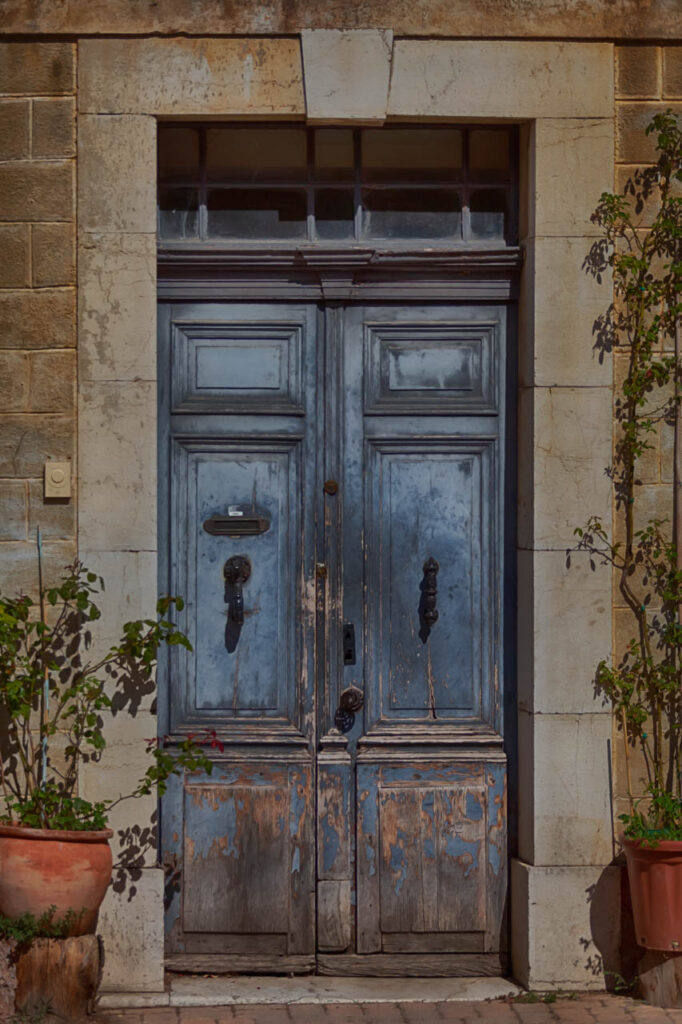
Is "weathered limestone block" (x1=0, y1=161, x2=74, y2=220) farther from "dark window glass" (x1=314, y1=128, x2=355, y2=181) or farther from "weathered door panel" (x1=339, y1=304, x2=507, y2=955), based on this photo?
"weathered door panel" (x1=339, y1=304, x2=507, y2=955)

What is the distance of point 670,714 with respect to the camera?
6047 mm

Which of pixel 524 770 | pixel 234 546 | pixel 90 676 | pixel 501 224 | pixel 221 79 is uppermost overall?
pixel 221 79

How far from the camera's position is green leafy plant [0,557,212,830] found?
5809mm

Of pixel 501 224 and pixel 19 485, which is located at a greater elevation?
pixel 501 224

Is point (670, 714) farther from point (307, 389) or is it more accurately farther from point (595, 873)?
point (307, 389)

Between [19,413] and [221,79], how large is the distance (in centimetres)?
161

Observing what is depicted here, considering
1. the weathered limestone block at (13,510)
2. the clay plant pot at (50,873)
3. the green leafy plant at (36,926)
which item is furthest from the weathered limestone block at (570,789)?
the weathered limestone block at (13,510)

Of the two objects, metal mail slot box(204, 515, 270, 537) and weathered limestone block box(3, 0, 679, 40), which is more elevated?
weathered limestone block box(3, 0, 679, 40)

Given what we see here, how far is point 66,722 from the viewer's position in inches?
234

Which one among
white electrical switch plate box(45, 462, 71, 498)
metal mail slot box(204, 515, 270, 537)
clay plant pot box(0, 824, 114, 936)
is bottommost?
clay plant pot box(0, 824, 114, 936)

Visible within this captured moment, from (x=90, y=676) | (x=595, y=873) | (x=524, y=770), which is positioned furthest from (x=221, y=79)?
(x=595, y=873)

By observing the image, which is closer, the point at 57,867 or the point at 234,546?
the point at 57,867

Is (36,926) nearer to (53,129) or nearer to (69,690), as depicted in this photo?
(69,690)

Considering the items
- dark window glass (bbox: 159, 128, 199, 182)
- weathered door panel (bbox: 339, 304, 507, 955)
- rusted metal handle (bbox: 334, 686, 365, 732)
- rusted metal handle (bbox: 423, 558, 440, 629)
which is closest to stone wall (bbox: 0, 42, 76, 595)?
dark window glass (bbox: 159, 128, 199, 182)
